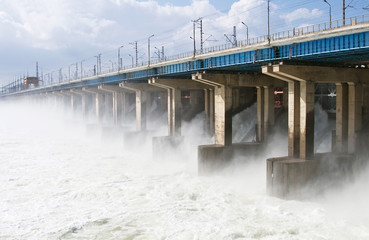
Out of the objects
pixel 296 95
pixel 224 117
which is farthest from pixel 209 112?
pixel 296 95

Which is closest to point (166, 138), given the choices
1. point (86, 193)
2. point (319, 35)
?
point (86, 193)

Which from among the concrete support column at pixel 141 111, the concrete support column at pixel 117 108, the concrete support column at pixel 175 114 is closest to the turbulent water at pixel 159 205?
the concrete support column at pixel 175 114

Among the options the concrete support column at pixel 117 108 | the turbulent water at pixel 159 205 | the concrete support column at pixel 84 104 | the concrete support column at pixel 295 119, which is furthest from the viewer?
the concrete support column at pixel 84 104

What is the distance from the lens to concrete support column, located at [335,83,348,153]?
32031 millimetres

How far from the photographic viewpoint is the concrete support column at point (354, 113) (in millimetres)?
31406

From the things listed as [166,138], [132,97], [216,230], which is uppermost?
[132,97]

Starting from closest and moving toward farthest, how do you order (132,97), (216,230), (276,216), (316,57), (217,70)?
1. (216,230)
2. (276,216)
3. (316,57)
4. (217,70)
5. (132,97)

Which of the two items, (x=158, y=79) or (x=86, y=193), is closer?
(x=86, y=193)

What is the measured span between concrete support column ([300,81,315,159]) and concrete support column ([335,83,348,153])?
130 inches

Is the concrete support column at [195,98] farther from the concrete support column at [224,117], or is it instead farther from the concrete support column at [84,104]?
the concrete support column at [84,104]

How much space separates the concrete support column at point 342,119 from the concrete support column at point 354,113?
1.34ft

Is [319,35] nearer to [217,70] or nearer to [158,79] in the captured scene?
[217,70]

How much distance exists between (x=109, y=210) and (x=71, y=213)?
7.81ft

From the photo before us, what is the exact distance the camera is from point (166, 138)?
48.2 meters
